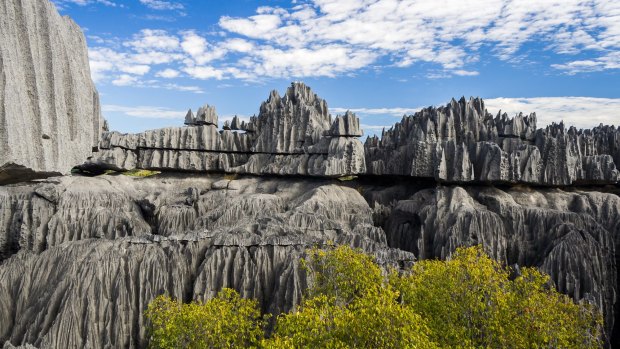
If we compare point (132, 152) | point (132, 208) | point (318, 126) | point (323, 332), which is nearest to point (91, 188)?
point (132, 208)

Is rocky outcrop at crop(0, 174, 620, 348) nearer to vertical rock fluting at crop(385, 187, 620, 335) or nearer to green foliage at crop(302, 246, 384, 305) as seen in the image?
vertical rock fluting at crop(385, 187, 620, 335)

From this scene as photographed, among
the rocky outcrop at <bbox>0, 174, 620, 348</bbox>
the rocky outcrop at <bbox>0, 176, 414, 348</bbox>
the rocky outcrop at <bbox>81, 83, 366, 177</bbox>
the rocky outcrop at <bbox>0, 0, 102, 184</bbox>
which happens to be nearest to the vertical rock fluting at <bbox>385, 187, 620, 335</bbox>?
the rocky outcrop at <bbox>0, 174, 620, 348</bbox>

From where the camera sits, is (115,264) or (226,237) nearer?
(115,264)

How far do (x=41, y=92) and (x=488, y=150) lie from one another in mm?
45936

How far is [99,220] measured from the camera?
44.3m

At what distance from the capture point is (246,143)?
2430 inches

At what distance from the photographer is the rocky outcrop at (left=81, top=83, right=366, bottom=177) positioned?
5697 centimetres

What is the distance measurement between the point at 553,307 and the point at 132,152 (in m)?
51.3

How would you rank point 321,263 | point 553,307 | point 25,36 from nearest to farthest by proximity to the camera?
point 25,36 < point 553,307 < point 321,263

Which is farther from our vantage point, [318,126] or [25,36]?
[318,126]

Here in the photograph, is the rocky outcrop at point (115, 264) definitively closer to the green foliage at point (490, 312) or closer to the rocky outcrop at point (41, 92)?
the green foliage at point (490, 312)

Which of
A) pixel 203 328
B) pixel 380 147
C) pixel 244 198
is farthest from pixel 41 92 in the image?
pixel 380 147

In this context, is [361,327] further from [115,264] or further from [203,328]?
[115,264]

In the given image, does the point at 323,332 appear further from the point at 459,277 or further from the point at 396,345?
the point at 459,277
